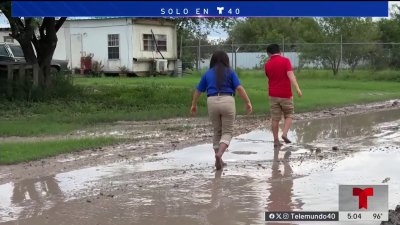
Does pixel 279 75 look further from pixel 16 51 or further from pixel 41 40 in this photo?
pixel 16 51

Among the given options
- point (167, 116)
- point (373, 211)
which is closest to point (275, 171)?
point (373, 211)

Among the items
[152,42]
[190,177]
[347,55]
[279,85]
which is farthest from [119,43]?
[190,177]

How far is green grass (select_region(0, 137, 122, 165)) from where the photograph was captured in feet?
29.6

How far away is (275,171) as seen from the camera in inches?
312

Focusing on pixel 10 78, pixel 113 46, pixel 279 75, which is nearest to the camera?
pixel 279 75

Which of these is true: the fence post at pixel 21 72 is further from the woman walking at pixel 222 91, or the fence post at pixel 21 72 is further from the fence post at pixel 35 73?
the woman walking at pixel 222 91

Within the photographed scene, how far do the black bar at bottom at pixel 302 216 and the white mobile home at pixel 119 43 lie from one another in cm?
2856

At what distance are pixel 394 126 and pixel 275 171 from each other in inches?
228

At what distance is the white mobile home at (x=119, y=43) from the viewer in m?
33.8

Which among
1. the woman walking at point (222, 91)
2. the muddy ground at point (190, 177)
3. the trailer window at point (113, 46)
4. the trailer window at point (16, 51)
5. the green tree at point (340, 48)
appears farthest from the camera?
the trailer window at point (113, 46)

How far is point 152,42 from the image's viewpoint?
35531 mm

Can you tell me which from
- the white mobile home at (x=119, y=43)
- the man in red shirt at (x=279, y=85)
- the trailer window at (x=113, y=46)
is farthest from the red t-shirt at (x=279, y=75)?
the trailer window at (x=113, y=46)

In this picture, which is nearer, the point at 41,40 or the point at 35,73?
the point at 35,73

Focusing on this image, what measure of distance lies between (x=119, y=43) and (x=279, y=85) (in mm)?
24948
